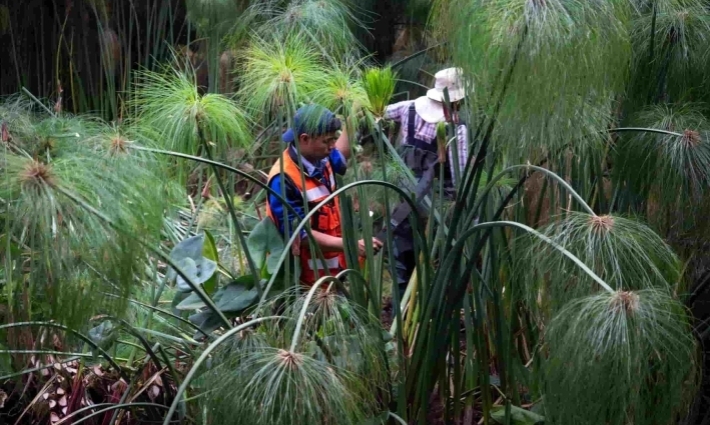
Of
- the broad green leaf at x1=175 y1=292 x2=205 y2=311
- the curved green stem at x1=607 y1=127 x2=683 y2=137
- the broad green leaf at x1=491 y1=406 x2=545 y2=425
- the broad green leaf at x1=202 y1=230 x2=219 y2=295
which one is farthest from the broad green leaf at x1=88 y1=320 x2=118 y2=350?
the curved green stem at x1=607 y1=127 x2=683 y2=137

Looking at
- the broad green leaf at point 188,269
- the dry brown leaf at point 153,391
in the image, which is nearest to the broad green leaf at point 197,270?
the broad green leaf at point 188,269

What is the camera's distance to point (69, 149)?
5.86 feet

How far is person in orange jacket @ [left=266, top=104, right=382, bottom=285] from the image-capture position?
2.23 m

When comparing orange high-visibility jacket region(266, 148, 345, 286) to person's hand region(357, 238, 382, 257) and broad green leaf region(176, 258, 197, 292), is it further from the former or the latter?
broad green leaf region(176, 258, 197, 292)

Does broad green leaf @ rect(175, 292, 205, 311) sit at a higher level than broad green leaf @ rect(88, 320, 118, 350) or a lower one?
higher

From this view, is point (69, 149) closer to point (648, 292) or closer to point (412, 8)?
point (648, 292)

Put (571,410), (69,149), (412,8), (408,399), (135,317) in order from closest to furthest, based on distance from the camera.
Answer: (571,410) → (69,149) → (408,399) → (135,317) → (412,8)

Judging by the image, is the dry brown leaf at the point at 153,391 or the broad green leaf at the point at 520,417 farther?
the dry brown leaf at the point at 153,391

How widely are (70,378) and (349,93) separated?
104cm

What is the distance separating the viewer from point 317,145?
7.80ft

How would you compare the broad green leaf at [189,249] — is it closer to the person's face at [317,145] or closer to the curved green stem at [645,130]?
the person's face at [317,145]

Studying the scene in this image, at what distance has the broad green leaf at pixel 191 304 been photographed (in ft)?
6.87

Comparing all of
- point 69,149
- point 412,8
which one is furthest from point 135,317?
point 412,8

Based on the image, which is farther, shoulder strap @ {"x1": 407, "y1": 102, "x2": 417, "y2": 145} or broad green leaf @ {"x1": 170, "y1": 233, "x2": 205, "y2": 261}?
shoulder strap @ {"x1": 407, "y1": 102, "x2": 417, "y2": 145}
